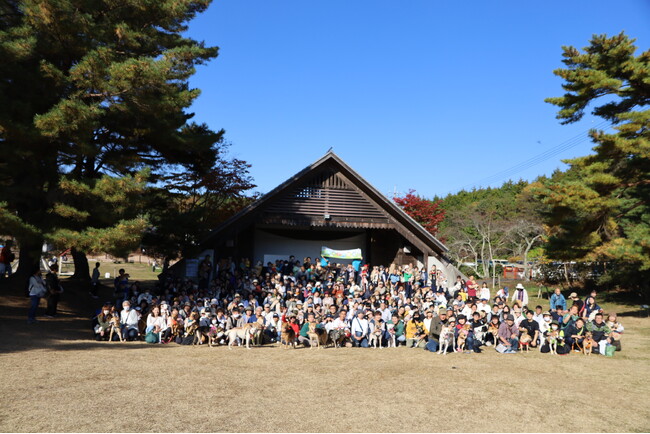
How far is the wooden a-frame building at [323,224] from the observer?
18938mm

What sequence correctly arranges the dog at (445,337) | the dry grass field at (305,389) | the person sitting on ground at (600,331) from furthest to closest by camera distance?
1. the person sitting on ground at (600,331)
2. the dog at (445,337)
3. the dry grass field at (305,389)

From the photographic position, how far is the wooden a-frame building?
18938 mm

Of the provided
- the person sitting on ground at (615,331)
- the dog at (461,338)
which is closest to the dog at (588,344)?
the person sitting on ground at (615,331)

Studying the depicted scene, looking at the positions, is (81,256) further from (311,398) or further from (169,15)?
(311,398)

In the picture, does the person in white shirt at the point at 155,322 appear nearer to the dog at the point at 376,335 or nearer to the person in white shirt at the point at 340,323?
the person in white shirt at the point at 340,323

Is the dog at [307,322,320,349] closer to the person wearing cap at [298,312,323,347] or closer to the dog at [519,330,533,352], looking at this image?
the person wearing cap at [298,312,323,347]

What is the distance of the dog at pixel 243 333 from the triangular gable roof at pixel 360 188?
585 cm

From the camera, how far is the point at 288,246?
68.8ft

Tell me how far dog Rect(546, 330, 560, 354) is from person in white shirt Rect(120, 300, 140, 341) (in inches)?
448

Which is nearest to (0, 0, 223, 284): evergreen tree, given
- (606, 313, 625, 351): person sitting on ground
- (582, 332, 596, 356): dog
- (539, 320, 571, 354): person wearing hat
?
(539, 320, 571, 354): person wearing hat

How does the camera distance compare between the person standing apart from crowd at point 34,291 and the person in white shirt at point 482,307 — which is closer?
the person standing apart from crowd at point 34,291

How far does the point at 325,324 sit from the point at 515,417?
736cm

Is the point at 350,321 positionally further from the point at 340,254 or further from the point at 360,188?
the point at 360,188

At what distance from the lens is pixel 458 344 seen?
1283 cm
